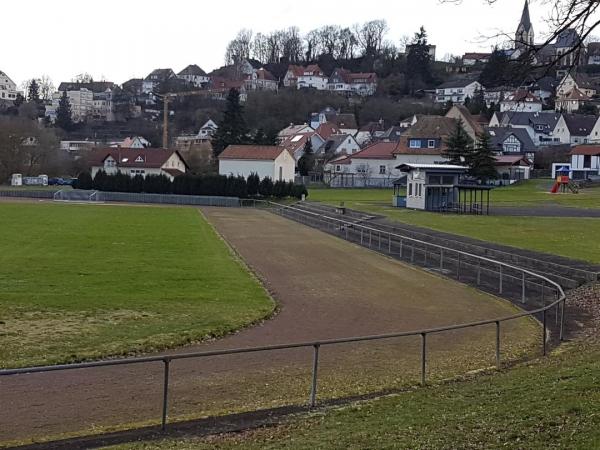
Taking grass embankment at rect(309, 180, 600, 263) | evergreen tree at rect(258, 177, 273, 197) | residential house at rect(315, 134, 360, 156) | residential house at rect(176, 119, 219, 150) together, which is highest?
residential house at rect(176, 119, 219, 150)

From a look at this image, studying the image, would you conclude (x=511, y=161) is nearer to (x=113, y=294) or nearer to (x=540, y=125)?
(x=540, y=125)

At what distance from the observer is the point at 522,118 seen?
124 metres

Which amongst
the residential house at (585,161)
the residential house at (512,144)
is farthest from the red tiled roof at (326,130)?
the residential house at (585,161)

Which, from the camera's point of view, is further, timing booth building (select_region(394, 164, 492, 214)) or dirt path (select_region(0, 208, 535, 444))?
timing booth building (select_region(394, 164, 492, 214))

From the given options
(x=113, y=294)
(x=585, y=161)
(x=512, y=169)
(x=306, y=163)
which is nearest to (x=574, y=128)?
(x=585, y=161)

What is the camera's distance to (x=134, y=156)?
104 m

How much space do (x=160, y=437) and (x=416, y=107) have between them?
150m

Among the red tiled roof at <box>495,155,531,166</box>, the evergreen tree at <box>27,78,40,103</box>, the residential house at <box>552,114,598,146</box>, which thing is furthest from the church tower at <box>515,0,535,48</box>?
the evergreen tree at <box>27,78,40,103</box>

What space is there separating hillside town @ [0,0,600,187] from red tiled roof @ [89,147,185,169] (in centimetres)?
50

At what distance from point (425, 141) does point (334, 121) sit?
46.7 m

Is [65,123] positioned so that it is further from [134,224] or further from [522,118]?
[134,224]

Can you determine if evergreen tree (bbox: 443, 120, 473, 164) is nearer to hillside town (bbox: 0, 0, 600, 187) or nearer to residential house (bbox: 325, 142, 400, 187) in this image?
hillside town (bbox: 0, 0, 600, 187)

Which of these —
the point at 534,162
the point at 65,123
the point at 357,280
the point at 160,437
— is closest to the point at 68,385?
the point at 160,437

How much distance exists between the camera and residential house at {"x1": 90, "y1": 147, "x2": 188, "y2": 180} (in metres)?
102
